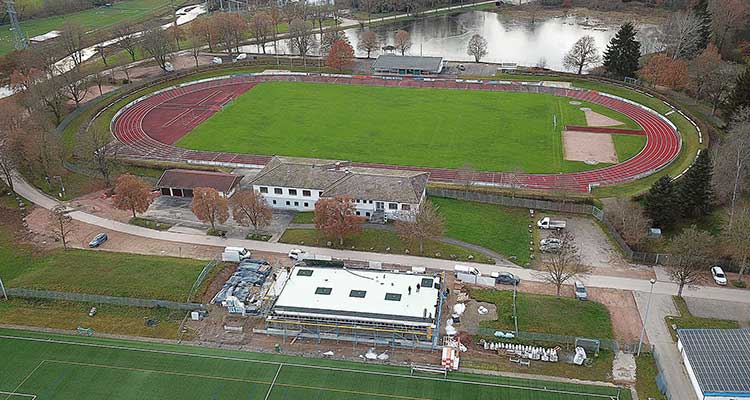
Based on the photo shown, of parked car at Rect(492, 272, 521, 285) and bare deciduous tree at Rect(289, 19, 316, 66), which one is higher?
bare deciduous tree at Rect(289, 19, 316, 66)

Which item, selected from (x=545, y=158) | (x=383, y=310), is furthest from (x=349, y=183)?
(x=545, y=158)

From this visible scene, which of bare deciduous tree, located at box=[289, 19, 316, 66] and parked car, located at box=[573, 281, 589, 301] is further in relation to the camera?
bare deciduous tree, located at box=[289, 19, 316, 66]

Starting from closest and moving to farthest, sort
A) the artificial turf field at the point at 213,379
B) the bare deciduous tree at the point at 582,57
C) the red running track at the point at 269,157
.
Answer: the artificial turf field at the point at 213,379 → the red running track at the point at 269,157 → the bare deciduous tree at the point at 582,57

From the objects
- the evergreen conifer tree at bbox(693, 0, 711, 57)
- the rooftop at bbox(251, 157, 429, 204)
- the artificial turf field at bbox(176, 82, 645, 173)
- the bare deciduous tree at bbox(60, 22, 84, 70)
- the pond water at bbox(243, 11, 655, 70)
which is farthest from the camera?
the pond water at bbox(243, 11, 655, 70)

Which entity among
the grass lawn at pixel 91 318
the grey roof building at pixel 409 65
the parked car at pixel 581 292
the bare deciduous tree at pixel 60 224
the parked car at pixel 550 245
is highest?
the grey roof building at pixel 409 65

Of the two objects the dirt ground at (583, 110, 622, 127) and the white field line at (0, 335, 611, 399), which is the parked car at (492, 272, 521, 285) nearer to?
the white field line at (0, 335, 611, 399)

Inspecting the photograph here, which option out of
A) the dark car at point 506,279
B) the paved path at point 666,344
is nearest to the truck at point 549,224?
the dark car at point 506,279

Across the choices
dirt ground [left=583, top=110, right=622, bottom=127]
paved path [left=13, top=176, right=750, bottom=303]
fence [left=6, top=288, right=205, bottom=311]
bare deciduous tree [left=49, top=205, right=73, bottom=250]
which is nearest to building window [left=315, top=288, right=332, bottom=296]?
paved path [left=13, top=176, right=750, bottom=303]

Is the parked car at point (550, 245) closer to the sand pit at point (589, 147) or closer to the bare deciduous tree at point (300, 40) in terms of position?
the sand pit at point (589, 147)
